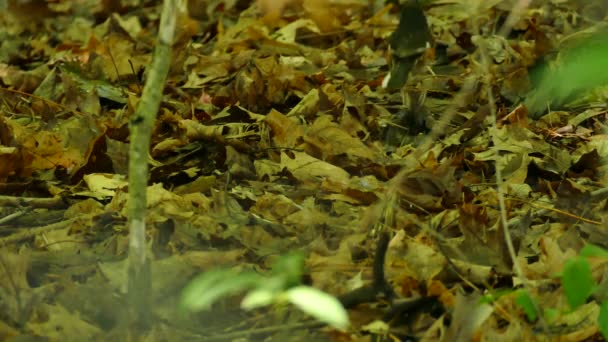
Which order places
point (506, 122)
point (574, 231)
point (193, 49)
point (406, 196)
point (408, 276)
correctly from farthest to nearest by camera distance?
point (193, 49) < point (506, 122) < point (406, 196) < point (574, 231) < point (408, 276)

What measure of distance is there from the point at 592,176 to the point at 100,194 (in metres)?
1.32

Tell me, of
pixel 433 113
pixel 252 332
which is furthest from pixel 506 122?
pixel 252 332

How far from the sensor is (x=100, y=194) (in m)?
2.38

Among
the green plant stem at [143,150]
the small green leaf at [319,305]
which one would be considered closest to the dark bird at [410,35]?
the green plant stem at [143,150]

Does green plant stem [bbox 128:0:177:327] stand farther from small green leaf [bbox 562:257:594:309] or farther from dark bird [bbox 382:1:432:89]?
dark bird [bbox 382:1:432:89]

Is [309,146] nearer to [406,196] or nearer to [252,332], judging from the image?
[406,196]

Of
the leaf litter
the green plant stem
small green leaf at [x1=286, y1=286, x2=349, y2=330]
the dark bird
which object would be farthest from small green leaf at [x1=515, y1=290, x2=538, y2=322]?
the dark bird

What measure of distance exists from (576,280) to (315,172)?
41.9 inches

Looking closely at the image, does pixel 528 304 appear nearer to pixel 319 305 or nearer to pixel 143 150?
pixel 319 305

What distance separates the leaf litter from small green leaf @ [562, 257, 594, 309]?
0.15 metres

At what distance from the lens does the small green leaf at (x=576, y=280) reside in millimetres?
1500

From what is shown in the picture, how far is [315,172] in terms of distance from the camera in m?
2.47

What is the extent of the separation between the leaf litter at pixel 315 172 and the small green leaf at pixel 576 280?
154 mm

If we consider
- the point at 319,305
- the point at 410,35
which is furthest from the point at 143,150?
the point at 410,35
